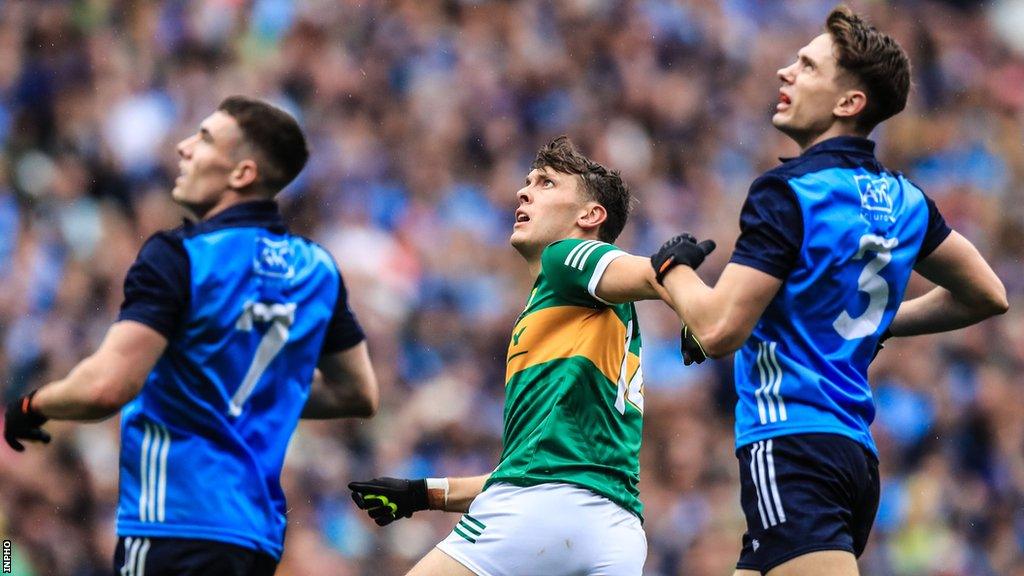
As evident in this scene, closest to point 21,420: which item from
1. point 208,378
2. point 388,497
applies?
point 208,378

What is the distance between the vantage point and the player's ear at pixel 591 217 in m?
5.53

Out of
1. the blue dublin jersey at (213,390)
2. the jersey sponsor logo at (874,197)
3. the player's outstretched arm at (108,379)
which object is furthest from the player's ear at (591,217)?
the player's outstretched arm at (108,379)

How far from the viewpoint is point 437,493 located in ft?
17.9

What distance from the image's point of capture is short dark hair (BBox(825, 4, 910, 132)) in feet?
15.8

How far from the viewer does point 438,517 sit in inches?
401

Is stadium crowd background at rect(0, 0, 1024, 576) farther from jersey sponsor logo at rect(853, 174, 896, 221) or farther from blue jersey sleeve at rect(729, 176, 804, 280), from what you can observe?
jersey sponsor logo at rect(853, 174, 896, 221)

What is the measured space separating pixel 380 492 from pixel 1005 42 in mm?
12529

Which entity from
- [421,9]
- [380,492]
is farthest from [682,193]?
[380,492]

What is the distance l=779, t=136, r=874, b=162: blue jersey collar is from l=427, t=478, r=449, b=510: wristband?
1745mm

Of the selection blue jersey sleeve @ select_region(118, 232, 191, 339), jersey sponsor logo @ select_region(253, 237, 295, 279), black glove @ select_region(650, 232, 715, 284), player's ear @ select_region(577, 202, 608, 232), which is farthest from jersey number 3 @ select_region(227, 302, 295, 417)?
player's ear @ select_region(577, 202, 608, 232)

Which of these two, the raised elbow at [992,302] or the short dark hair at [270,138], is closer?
the short dark hair at [270,138]

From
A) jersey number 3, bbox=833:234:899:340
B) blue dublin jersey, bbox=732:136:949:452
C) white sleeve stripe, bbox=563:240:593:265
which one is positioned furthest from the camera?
white sleeve stripe, bbox=563:240:593:265

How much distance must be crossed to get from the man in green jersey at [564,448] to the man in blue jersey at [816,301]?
43cm

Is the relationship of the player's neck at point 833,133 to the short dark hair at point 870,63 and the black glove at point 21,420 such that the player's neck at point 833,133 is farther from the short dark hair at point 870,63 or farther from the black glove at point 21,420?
the black glove at point 21,420
